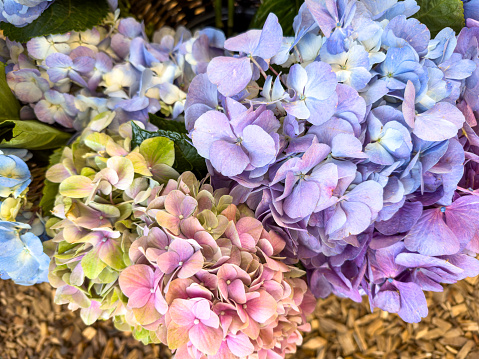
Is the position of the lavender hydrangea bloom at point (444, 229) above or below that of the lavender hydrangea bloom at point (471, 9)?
below

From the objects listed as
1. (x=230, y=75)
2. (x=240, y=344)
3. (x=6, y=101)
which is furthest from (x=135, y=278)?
(x=6, y=101)

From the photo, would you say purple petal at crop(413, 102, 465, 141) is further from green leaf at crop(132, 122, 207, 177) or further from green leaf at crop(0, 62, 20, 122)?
green leaf at crop(0, 62, 20, 122)

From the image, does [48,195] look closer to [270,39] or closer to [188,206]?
[188,206]

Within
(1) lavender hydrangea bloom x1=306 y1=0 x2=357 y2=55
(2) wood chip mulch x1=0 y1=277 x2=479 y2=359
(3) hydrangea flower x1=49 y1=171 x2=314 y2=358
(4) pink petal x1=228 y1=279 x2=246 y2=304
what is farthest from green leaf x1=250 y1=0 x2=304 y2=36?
(2) wood chip mulch x1=0 y1=277 x2=479 y2=359

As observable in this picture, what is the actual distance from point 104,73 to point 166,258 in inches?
13.2

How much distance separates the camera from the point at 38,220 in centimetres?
58

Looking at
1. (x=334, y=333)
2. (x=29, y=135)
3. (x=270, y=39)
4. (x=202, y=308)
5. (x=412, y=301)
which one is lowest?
(x=334, y=333)

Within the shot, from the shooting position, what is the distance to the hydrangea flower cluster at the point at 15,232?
0.50 metres

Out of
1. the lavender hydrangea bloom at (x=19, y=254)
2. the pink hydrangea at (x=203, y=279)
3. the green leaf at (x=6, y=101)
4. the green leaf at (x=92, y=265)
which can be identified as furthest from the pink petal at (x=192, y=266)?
the green leaf at (x=6, y=101)

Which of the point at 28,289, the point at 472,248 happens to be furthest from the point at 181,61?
the point at 28,289

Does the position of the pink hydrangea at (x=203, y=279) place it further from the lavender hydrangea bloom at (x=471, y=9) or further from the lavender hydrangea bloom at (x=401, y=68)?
the lavender hydrangea bloom at (x=471, y=9)

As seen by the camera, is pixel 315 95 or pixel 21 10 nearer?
pixel 315 95

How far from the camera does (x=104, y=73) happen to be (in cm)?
61

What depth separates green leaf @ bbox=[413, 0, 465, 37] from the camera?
511 mm
